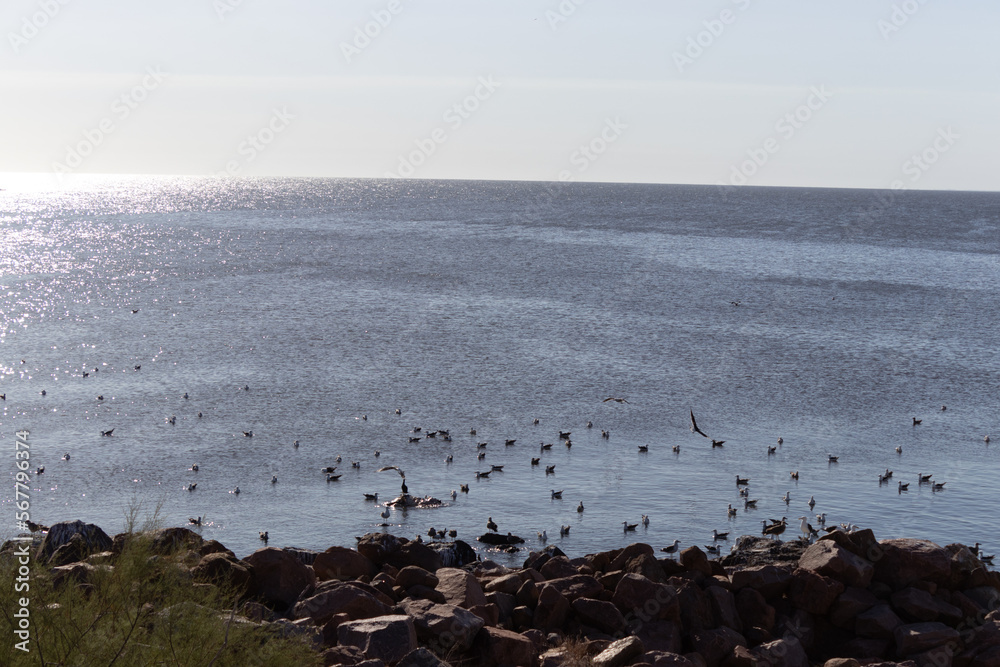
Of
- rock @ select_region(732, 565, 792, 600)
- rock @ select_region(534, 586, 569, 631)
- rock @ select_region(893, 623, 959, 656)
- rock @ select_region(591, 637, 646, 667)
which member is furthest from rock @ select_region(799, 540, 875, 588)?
rock @ select_region(591, 637, 646, 667)

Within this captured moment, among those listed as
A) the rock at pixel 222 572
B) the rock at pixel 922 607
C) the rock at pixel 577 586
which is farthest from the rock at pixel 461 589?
the rock at pixel 922 607

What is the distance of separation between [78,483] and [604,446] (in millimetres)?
22613

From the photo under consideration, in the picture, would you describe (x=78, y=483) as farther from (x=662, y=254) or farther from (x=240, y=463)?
(x=662, y=254)

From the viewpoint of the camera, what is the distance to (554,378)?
55625 millimetres

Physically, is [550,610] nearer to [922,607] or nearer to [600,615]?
[600,615]

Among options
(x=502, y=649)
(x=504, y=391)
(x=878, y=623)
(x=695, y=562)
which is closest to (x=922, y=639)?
(x=878, y=623)

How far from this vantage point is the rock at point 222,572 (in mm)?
19484

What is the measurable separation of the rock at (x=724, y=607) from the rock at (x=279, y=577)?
9385mm

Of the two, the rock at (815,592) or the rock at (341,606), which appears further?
the rock at (815,592)

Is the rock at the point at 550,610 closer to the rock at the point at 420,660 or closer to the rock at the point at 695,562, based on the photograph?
the rock at the point at 695,562

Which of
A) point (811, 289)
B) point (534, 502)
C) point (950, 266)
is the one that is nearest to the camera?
point (534, 502)

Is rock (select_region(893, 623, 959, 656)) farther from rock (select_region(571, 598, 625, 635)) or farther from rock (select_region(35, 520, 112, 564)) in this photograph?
rock (select_region(35, 520, 112, 564))

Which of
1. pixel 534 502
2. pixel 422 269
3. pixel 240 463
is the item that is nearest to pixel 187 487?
pixel 240 463

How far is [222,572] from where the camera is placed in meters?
20.0
